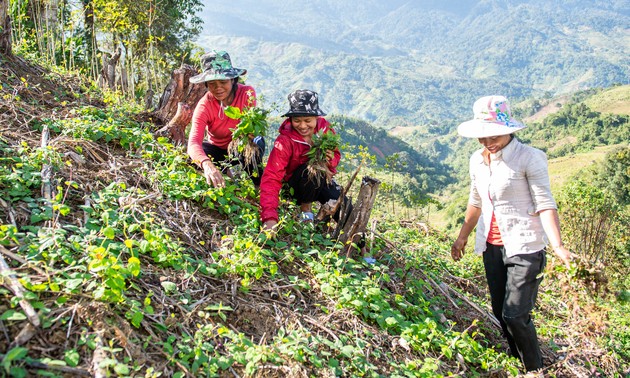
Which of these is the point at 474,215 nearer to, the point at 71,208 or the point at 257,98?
the point at 257,98

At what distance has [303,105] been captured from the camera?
3.92 m

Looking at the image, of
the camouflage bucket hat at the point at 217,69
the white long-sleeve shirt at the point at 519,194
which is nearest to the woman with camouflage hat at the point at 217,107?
the camouflage bucket hat at the point at 217,69

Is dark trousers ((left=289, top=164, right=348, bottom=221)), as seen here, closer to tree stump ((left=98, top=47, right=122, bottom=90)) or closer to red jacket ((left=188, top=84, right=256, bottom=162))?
red jacket ((left=188, top=84, right=256, bottom=162))

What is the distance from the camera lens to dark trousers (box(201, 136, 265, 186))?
4438 mm

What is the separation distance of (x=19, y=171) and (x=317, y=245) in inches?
96.1

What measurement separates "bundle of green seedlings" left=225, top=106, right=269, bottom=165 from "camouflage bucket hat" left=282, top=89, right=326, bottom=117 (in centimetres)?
30

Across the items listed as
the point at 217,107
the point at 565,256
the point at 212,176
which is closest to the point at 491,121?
the point at 565,256

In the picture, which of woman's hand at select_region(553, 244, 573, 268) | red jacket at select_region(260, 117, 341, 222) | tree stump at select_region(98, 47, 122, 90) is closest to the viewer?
woman's hand at select_region(553, 244, 573, 268)

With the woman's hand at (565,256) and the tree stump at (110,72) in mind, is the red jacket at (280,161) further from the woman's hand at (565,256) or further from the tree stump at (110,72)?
the tree stump at (110,72)

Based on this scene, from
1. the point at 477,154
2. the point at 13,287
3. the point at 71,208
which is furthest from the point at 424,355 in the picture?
the point at 71,208

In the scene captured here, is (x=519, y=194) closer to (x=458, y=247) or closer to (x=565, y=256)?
(x=565, y=256)

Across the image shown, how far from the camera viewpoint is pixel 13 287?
208cm

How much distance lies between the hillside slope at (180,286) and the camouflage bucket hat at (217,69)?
2.81 feet

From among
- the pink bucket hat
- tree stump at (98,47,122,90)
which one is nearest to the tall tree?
tree stump at (98,47,122,90)
